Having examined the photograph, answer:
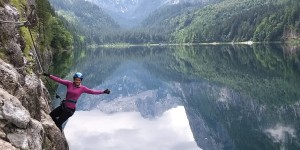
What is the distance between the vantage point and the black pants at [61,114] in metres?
20.5

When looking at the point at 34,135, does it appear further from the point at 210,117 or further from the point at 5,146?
the point at 210,117

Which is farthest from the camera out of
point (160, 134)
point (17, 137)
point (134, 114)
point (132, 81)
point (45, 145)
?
point (132, 81)

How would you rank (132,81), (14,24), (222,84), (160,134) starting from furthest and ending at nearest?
1. (132,81)
2. (222,84)
3. (160,134)
4. (14,24)

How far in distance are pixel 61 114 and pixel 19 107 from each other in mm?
4862

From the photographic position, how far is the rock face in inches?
605

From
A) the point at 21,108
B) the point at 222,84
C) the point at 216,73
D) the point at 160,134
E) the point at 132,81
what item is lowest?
the point at 21,108

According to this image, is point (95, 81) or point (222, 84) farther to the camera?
point (95, 81)

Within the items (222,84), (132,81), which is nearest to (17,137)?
(222,84)

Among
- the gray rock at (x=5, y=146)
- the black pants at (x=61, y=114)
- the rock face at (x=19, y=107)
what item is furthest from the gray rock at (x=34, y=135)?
the black pants at (x=61, y=114)

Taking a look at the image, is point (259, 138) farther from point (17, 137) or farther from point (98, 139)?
point (17, 137)

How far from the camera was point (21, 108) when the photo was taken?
53.3ft

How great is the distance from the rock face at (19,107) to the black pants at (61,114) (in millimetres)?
508

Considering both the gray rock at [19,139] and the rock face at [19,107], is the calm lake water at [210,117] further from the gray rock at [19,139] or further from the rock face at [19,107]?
the gray rock at [19,139]

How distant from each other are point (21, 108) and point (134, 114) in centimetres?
4751
